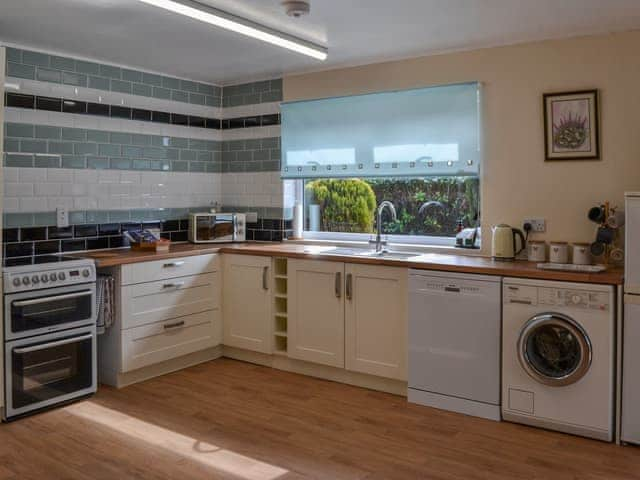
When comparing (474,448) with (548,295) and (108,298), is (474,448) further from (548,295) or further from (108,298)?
(108,298)

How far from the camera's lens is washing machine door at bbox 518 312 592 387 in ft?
10.5

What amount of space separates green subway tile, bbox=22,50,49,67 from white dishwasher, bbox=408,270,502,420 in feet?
9.52

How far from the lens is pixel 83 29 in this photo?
12.2ft

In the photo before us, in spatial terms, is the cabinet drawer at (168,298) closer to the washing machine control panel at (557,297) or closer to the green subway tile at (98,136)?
the green subway tile at (98,136)

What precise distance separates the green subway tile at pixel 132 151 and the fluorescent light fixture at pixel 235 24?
1.66 meters

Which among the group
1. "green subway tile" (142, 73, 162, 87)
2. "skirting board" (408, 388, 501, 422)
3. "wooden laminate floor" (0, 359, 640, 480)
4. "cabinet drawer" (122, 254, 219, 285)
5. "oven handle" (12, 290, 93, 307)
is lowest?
"wooden laminate floor" (0, 359, 640, 480)

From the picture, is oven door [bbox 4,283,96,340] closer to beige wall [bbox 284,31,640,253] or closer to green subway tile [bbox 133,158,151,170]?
green subway tile [bbox 133,158,151,170]

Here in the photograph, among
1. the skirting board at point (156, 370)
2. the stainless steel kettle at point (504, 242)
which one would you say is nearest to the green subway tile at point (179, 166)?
the skirting board at point (156, 370)

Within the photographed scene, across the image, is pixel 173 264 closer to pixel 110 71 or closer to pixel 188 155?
pixel 188 155

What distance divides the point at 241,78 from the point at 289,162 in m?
0.87

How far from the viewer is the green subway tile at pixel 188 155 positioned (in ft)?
17.1

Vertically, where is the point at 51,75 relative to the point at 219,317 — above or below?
above

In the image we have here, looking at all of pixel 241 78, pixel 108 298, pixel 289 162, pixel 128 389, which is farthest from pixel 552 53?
pixel 128 389

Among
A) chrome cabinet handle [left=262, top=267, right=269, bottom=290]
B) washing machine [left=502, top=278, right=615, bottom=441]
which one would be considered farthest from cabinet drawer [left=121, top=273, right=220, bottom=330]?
washing machine [left=502, top=278, right=615, bottom=441]
